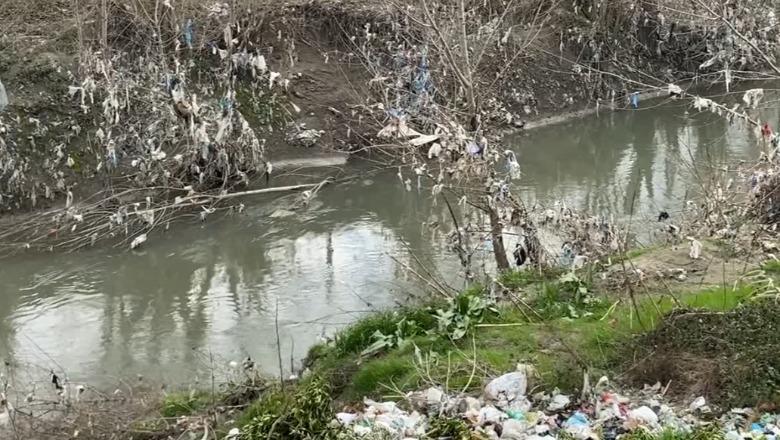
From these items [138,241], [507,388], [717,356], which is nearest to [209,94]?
[138,241]

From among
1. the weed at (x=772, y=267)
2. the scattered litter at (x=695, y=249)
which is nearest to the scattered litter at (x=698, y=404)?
the weed at (x=772, y=267)

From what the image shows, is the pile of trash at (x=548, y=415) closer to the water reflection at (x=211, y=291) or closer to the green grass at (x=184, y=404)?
the green grass at (x=184, y=404)

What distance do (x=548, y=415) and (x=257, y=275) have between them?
17.4ft

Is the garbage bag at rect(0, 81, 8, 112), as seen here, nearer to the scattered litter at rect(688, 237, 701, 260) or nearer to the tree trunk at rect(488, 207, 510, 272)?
the tree trunk at rect(488, 207, 510, 272)

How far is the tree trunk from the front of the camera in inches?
274

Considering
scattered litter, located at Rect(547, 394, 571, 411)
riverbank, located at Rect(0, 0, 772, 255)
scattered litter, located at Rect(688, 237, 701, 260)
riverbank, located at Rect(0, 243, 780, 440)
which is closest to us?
riverbank, located at Rect(0, 243, 780, 440)

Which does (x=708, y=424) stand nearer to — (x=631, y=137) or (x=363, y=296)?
(x=363, y=296)

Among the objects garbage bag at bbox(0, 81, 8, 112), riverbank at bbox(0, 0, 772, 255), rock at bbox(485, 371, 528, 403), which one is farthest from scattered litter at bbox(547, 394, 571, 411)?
garbage bag at bbox(0, 81, 8, 112)

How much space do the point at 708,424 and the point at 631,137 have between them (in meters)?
10.9

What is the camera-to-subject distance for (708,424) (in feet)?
11.7

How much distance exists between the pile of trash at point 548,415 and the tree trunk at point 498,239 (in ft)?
8.81

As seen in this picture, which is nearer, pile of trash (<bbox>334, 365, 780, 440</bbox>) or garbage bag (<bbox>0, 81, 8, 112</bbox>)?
pile of trash (<bbox>334, 365, 780, 440</bbox>)

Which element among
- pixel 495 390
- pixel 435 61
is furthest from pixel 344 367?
pixel 435 61

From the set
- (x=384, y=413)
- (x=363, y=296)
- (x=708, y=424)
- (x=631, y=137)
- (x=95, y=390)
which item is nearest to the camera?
(x=708, y=424)
